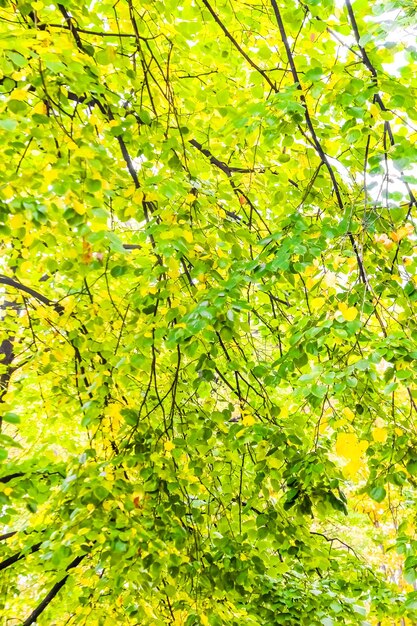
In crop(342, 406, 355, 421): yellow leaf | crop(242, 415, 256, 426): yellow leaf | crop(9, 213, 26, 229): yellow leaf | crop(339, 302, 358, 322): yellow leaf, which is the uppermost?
crop(9, 213, 26, 229): yellow leaf

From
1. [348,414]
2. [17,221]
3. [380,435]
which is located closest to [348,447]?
[380,435]

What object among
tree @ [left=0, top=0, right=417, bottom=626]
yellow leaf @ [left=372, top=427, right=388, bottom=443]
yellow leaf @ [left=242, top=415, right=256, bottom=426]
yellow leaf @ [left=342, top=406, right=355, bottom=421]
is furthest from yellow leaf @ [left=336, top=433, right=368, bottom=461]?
yellow leaf @ [left=242, top=415, right=256, bottom=426]

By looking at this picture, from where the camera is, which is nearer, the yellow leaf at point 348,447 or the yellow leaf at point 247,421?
the yellow leaf at point 348,447

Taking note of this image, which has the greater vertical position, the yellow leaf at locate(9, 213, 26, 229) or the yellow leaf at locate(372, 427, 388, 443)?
the yellow leaf at locate(9, 213, 26, 229)

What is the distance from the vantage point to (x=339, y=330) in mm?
1390

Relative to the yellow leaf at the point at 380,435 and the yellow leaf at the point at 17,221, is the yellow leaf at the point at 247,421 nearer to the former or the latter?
the yellow leaf at the point at 380,435

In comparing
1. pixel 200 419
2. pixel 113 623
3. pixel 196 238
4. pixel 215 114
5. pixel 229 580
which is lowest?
pixel 113 623

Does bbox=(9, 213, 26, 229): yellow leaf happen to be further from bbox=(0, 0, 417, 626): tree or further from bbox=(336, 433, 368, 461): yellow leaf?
bbox=(336, 433, 368, 461): yellow leaf

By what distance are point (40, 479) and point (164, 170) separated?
2747 millimetres

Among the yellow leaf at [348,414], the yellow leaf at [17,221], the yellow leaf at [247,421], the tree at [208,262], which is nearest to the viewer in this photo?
the yellow leaf at [17,221]

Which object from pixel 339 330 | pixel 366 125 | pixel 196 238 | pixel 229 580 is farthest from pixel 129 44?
pixel 229 580

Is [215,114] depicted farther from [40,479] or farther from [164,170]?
[40,479]

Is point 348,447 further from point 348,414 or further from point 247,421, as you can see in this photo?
point 247,421

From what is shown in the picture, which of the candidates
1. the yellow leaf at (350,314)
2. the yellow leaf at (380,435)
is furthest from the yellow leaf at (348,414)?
the yellow leaf at (350,314)
